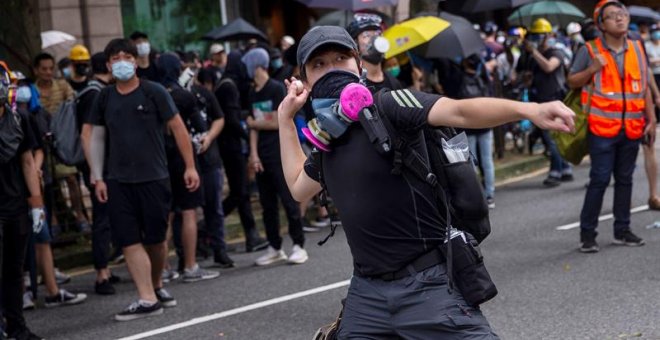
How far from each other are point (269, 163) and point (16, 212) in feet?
9.43

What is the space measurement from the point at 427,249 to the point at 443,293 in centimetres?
16

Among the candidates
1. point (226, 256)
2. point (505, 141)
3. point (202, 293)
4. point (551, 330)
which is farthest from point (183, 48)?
point (551, 330)

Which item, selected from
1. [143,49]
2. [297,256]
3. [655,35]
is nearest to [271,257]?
[297,256]

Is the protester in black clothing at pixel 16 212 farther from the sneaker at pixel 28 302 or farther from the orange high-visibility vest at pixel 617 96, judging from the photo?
the orange high-visibility vest at pixel 617 96

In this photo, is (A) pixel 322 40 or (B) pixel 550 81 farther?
(B) pixel 550 81

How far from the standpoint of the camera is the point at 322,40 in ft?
13.1

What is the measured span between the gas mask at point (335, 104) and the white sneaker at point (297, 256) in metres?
5.63

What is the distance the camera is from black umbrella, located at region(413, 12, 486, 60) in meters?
12.7

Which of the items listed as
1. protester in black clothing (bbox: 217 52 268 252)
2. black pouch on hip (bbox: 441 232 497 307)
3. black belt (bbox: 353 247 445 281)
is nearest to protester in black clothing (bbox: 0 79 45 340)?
protester in black clothing (bbox: 217 52 268 252)

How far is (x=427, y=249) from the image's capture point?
395cm

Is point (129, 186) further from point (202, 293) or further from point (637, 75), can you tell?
point (637, 75)

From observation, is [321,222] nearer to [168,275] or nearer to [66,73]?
[168,275]

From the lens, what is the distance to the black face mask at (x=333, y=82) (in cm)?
400

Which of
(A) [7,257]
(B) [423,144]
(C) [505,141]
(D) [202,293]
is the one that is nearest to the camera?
(B) [423,144]
